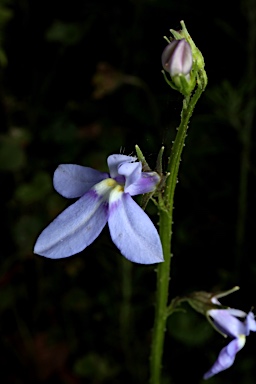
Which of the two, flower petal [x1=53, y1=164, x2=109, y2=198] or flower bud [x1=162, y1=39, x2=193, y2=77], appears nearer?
flower bud [x1=162, y1=39, x2=193, y2=77]

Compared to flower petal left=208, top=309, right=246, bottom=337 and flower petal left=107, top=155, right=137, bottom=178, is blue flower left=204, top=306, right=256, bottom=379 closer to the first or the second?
flower petal left=208, top=309, right=246, bottom=337

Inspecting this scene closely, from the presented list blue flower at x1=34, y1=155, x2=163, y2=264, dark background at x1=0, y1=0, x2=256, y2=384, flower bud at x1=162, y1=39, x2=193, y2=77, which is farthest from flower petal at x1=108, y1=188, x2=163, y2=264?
dark background at x1=0, y1=0, x2=256, y2=384

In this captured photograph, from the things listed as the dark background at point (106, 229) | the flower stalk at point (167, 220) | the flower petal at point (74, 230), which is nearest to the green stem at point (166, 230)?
the flower stalk at point (167, 220)

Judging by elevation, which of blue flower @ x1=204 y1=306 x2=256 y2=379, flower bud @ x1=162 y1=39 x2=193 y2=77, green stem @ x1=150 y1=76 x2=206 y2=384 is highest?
flower bud @ x1=162 y1=39 x2=193 y2=77

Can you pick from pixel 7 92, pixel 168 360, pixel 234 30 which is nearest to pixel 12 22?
pixel 7 92

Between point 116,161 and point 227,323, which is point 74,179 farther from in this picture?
point 227,323

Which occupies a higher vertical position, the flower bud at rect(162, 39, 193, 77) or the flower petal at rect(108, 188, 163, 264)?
the flower bud at rect(162, 39, 193, 77)

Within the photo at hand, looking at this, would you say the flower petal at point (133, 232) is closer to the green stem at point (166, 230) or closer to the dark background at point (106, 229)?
the green stem at point (166, 230)
